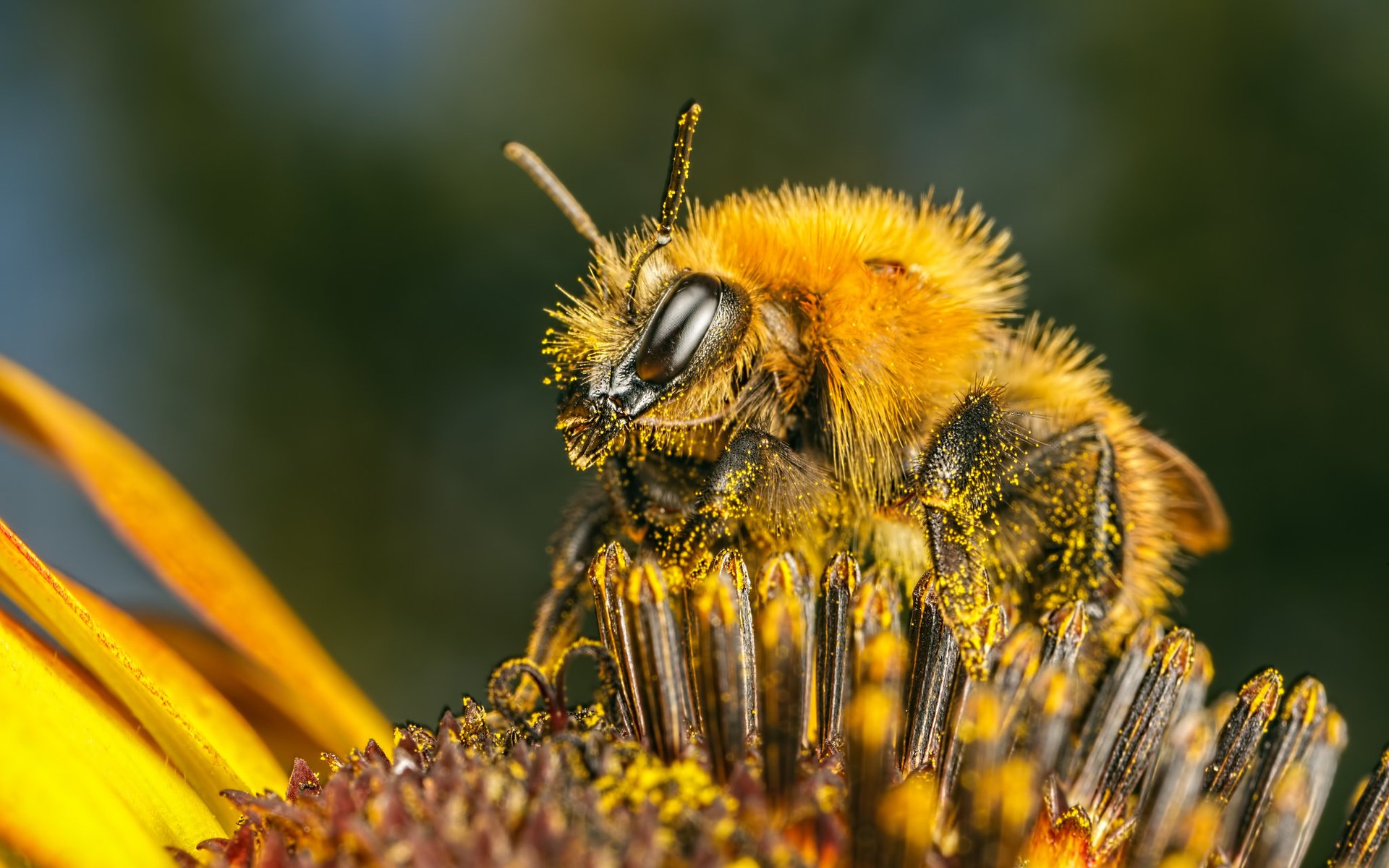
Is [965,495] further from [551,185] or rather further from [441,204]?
[441,204]

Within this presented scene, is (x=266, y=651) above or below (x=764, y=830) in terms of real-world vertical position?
above

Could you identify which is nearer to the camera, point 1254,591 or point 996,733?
point 996,733

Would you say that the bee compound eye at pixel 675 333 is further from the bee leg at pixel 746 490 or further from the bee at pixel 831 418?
the bee leg at pixel 746 490

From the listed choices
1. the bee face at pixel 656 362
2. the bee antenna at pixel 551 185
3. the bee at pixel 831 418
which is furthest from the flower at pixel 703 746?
the bee antenna at pixel 551 185

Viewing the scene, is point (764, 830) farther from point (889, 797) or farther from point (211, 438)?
point (211, 438)

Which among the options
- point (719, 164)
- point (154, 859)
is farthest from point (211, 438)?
point (154, 859)

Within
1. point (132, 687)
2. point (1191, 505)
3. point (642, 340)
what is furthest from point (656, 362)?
point (1191, 505)

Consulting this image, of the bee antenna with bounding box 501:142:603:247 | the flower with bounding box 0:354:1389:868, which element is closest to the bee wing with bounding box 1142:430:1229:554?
the flower with bounding box 0:354:1389:868
